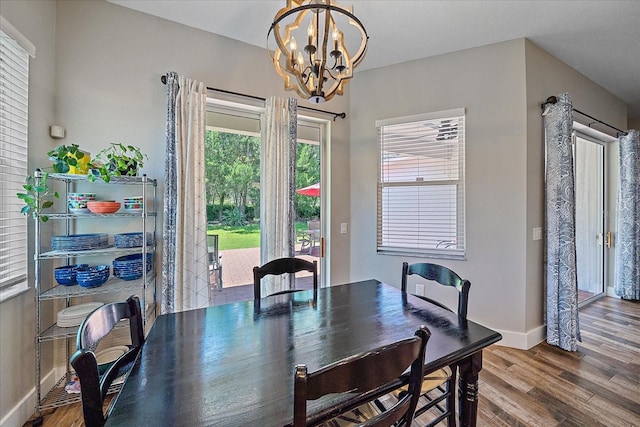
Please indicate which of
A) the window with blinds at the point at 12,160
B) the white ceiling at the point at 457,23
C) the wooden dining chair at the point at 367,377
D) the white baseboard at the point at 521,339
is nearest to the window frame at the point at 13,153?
the window with blinds at the point at 12,160

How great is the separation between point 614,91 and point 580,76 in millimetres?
1027

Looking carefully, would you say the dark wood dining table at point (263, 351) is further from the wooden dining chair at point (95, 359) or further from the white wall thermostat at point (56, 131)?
the white wall thermostat at point (56, 131)

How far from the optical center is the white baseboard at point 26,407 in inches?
66.3

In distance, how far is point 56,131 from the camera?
208cm

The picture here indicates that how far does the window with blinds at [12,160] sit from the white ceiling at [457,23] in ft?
3.21

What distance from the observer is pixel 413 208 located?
3.24 metres

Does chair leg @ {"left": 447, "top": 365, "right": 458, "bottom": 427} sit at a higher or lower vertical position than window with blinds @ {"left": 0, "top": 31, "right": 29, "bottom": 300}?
lower

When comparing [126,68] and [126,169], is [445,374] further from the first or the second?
[126,68]

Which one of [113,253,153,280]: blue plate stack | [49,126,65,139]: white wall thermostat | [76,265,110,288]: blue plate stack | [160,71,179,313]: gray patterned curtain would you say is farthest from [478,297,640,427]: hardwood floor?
[49,126,65,139]: white wall thermostat

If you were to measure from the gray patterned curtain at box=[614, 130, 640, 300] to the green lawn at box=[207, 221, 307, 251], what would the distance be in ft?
16.5

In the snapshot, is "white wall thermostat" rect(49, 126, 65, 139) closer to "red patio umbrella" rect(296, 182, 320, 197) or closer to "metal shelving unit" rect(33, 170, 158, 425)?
"metal shelving unit" rect(33, 170, 158, 425)

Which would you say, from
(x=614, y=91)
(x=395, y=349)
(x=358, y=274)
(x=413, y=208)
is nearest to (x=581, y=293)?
(x=614, y=91)

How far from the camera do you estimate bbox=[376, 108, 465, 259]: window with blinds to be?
303cm

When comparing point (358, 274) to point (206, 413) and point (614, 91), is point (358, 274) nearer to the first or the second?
point (206, 413)
